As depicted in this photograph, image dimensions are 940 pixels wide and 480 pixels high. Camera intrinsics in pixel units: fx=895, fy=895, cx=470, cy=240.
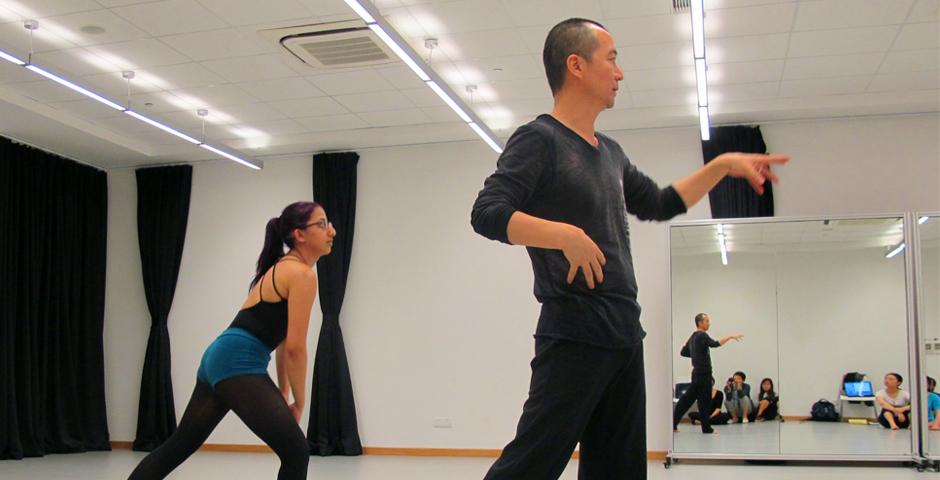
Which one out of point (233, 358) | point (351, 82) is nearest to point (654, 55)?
point (351, 82)

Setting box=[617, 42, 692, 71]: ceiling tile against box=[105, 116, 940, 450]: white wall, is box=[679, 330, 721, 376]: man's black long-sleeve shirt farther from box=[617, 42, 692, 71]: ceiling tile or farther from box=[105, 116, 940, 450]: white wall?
box=[617, 42, 692, 71]: ceiling tile

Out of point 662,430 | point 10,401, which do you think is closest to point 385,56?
point 662,430

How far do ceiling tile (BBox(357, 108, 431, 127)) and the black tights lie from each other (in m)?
5.77

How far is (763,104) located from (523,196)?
720 cm

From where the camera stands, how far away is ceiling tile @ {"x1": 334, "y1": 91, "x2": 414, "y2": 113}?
805 cm

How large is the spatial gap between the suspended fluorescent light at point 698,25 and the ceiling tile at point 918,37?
5.95 feet

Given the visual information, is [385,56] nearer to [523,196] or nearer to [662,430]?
[662,430]

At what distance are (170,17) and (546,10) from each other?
8.56ft

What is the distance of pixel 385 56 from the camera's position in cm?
690

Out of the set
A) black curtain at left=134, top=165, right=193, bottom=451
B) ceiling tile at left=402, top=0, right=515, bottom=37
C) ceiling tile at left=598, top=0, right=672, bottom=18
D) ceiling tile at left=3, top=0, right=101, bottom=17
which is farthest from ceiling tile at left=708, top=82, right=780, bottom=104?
black curtain at left=134, top=165, right=193, bottom=451

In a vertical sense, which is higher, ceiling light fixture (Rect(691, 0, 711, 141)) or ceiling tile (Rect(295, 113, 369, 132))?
ceiling tile (Rect(295, 113, 369, 132))

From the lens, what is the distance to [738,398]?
8.01m

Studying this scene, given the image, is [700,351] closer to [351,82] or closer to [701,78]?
[701,78]

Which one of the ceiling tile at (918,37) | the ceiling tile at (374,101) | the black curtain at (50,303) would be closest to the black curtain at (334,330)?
the ceiling tile at (374,101)
